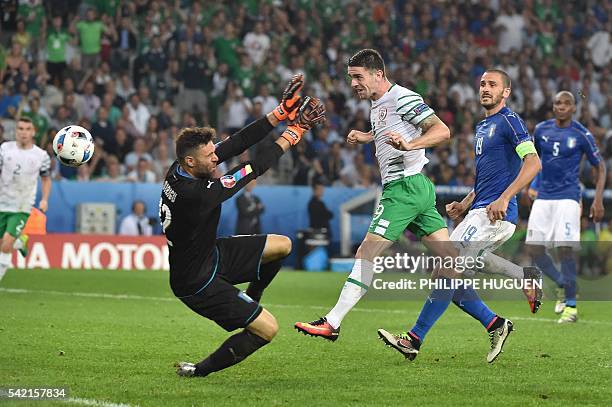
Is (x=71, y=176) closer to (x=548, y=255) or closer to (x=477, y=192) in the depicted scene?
(x=548, y=255)

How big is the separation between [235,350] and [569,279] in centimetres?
619

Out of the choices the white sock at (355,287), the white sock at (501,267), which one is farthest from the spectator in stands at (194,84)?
the white sock at (355,287)

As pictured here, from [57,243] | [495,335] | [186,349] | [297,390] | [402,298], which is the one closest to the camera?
[297,390]

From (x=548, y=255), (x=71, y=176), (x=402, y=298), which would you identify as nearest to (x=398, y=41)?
(x=71, y=176)

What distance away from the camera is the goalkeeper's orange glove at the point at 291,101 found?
834 cm

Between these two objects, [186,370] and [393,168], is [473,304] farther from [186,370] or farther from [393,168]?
[186,370]

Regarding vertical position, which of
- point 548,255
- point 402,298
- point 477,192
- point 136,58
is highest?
point 136,58

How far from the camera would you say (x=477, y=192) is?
9.56 meters

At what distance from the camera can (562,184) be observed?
1294cm

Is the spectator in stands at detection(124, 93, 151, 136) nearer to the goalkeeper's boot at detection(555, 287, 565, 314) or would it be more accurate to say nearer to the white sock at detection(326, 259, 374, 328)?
the goalkeeper's boot at detection(555, 287, 565, 314)

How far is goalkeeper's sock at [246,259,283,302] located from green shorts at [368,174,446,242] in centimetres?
89

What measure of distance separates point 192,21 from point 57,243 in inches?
261

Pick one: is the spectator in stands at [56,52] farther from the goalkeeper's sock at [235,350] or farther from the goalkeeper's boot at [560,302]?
the goalkeeper's sock at [235,350]

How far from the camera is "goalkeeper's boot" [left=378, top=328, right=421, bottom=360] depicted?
28.1 ft
